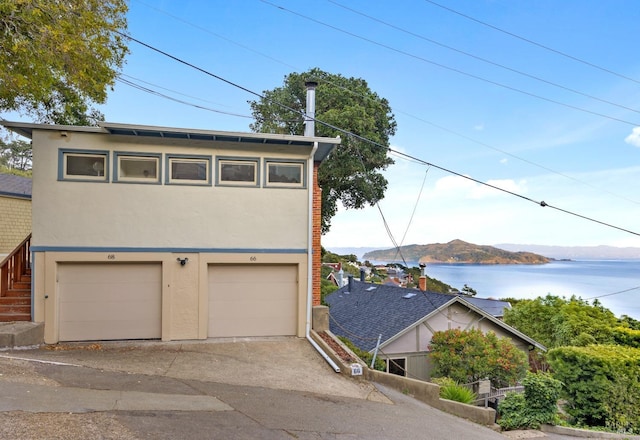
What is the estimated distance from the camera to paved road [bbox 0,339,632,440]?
15.6 ft

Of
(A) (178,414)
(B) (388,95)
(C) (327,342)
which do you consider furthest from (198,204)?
(B) (388,95)

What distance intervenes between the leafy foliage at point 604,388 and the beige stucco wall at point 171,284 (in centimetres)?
849

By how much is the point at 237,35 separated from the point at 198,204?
7.24 metres

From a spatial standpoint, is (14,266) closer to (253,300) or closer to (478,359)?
(253,300)

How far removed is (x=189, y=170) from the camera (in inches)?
389

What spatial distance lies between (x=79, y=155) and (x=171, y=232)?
2.70 meters

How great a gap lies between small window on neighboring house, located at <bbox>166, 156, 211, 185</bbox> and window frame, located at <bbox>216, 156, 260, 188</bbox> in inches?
9.3

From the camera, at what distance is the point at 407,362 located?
15.1m

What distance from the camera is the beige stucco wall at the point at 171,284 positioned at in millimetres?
9156

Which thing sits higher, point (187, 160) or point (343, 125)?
point (343, 125)

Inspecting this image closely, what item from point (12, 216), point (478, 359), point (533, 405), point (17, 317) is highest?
point (12, 216)

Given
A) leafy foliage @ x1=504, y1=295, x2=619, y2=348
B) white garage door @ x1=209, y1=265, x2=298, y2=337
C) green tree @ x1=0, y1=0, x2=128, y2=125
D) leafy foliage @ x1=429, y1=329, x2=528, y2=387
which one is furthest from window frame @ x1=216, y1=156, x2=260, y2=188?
leafy foliage @ x1=504, y1=295, x2=619, y2=348

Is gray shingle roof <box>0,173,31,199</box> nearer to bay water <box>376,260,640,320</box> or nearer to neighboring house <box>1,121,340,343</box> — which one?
neighboring house <box>1,121,340,343</box>

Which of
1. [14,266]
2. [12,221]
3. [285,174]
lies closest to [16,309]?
[14,266]
